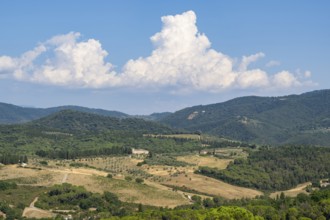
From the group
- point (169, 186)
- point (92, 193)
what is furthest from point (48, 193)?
point (169, 186)

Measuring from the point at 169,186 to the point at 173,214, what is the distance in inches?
3000

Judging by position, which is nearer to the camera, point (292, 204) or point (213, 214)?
point (213, 214)

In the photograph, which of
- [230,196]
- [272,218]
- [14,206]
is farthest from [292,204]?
[14,206]

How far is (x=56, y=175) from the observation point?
17462 centimetres

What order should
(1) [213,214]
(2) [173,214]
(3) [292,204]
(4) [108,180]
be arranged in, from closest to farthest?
(1) [213,214], (2) [173,214], (3) [292,204], (4) [108,180]

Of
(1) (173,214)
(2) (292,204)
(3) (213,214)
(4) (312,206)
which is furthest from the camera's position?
(2) (292,204)

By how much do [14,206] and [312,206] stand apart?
259 ft

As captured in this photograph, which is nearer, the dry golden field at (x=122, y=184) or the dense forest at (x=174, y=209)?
the dense forest at (x=174, y=209)

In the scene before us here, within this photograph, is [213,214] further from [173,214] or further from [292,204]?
[292,204]

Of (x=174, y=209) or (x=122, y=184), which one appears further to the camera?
(x=122, y=184)

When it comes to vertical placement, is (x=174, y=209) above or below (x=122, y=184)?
below

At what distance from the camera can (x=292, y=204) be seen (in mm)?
131250

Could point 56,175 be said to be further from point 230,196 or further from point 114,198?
point 230,196

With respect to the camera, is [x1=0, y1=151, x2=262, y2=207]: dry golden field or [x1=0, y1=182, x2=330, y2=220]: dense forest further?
[x1=0, y1=151, x2=262, y2=207]: dry golden field
